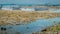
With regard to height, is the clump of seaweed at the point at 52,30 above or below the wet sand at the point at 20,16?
below

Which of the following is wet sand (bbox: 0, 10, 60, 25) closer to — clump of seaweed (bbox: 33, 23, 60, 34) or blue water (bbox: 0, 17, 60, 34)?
blue water (bbox: 0, 17, 60, 34)

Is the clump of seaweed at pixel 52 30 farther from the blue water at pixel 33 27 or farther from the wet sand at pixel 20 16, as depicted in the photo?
the wet sand at pixel 20 16

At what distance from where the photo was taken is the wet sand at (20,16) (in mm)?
2709

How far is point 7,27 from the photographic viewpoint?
106 inches

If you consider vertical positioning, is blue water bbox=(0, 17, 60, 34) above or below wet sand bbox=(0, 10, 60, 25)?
below

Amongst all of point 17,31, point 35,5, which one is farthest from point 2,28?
point 35,5

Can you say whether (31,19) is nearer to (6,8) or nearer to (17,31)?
(17,31)

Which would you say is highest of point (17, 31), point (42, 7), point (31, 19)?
point (42, 7)

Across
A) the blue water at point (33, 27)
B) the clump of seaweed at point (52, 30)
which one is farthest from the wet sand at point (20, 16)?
the clump of seaweed at point (52, 30)

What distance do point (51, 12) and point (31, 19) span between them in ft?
1.51

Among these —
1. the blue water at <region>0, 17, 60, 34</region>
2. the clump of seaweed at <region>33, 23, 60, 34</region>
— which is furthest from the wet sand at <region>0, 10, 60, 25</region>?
the clump of seaweed at <region>33, 23, 60, 34</region>

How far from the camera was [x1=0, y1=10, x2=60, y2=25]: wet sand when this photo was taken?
2709mm

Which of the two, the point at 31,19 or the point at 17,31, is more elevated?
the point at 31,19

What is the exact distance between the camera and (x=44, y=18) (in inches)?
107
